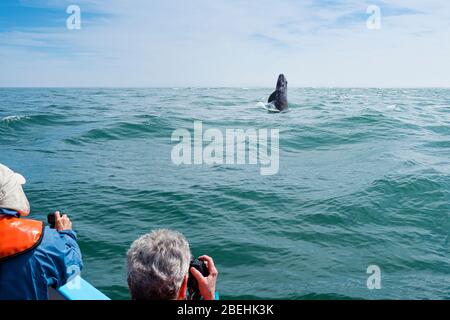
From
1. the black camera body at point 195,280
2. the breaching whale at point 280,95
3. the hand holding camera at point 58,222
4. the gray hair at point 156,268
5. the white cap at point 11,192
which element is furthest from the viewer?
the breaching whale at point 280,95

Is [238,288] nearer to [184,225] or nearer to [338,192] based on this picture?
[184,225]

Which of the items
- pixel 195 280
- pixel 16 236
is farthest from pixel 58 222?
pixel 195 280

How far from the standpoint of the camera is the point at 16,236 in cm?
341

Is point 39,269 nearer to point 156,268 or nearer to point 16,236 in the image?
point 16,236

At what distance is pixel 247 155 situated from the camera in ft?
54.4

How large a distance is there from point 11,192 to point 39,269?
74 cm

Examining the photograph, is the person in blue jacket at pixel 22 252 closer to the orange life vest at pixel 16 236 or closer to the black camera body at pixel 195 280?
the orange life vest at pixel 16 236

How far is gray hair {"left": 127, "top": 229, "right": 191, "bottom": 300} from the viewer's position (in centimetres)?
279

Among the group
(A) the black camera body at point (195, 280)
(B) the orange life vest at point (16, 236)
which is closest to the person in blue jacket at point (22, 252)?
(B) the orange life vest at point (16, 236)

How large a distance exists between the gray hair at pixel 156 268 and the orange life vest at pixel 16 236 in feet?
3.76

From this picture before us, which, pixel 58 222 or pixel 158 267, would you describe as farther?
pixel 58 222

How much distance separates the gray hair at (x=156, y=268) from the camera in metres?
2.79
